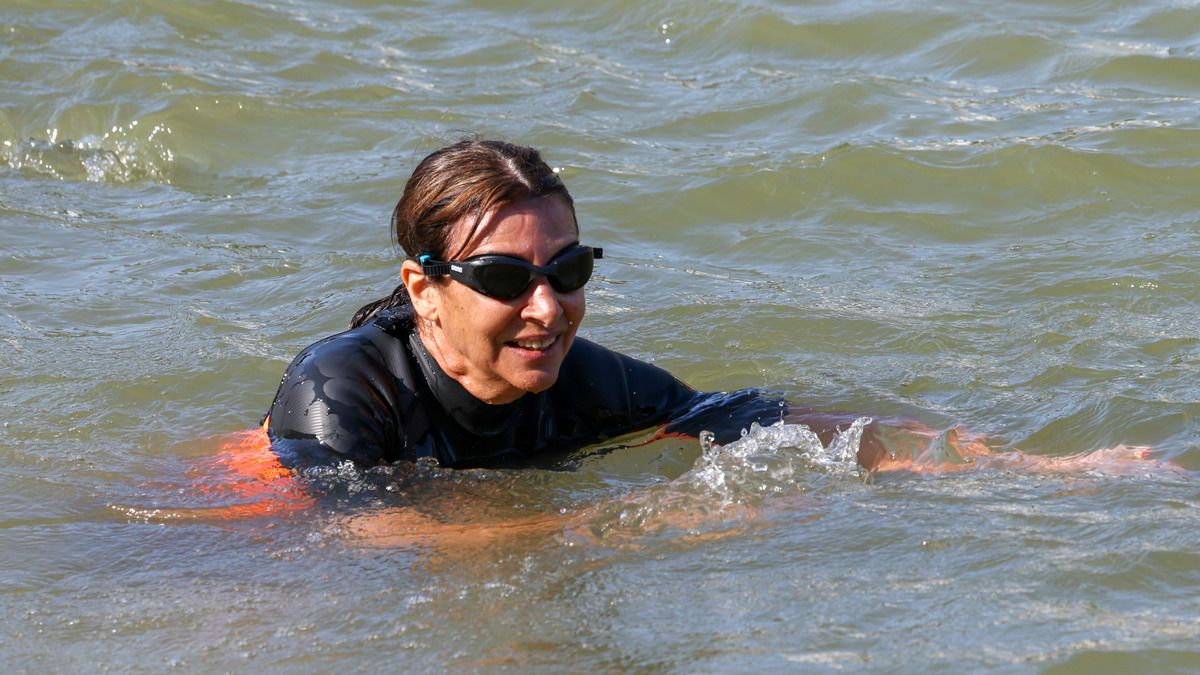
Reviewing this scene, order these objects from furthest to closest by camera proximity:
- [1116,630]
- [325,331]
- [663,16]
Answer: [663,16]
[325,331]
[1116,630]

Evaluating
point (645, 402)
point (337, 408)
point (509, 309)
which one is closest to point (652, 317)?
point (645, 402)

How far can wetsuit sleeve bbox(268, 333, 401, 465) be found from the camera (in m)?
4.21

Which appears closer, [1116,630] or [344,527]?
[1116,630]

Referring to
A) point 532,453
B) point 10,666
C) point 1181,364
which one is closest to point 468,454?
point 532,453

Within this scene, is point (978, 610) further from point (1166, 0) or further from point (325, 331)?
point (1166, 0)

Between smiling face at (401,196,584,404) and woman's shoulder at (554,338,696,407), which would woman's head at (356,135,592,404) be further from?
woman's shoulder at (554,338,696,407)

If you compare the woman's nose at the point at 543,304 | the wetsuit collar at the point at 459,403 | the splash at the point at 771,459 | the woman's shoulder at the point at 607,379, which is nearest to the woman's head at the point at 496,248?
the woman's nose at the point at 543,304

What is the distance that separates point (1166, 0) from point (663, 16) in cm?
327

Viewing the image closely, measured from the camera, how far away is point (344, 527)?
4148 millimetres

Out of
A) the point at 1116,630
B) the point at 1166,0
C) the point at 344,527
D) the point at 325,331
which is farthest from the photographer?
the point at 1166,0

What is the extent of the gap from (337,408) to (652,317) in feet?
7.77

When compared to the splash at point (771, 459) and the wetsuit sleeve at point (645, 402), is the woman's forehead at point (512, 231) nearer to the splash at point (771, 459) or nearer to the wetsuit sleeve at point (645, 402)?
the wetsuit sleeve at point (645, 402)

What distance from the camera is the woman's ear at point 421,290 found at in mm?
4312

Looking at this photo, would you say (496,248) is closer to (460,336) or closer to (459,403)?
(460,336)
